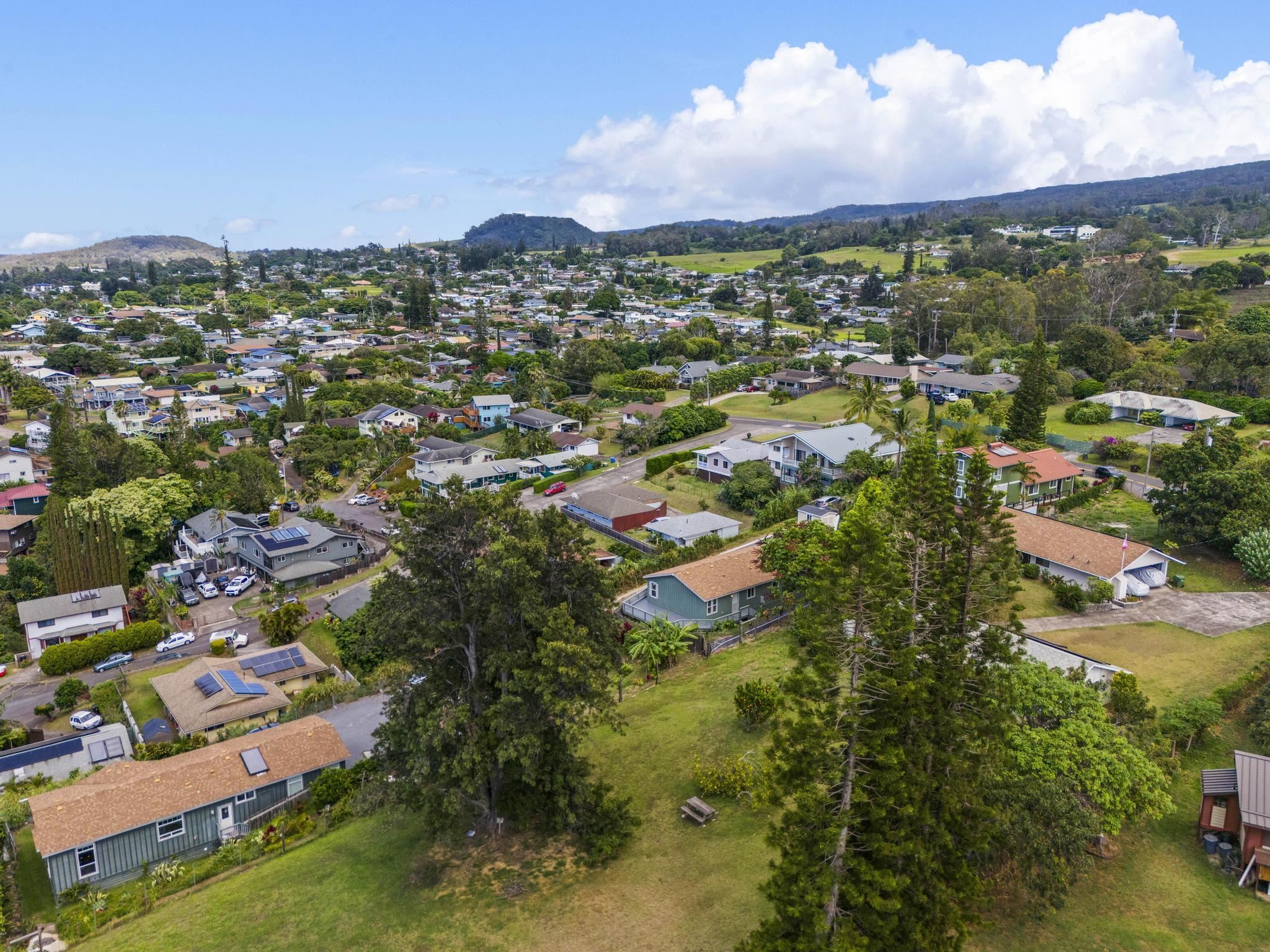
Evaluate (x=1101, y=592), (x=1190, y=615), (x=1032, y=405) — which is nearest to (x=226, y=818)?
(x=1101, y=592)

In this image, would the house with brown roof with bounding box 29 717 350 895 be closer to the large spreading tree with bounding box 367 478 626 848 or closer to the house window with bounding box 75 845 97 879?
the house window with bounding box 75 845 97 879

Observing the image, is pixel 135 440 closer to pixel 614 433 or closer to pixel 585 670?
pixel 614 433

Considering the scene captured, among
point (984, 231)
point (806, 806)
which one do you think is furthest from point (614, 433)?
point (984, 231)

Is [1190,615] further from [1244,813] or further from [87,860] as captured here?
[87,860]

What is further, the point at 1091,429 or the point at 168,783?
the point at 1091,429

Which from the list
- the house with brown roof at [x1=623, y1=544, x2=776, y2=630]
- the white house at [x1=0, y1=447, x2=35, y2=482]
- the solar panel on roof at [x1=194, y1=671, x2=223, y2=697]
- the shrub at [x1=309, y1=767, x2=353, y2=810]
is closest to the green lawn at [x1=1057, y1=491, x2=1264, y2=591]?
the house with brown roof at [x1=623, y1=544, x2=776, y2=630]

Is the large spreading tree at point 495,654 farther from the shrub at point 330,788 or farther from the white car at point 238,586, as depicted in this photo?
the white car at point 238,586

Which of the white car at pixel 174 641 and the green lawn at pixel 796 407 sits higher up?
the green lawn at pixel 796 407

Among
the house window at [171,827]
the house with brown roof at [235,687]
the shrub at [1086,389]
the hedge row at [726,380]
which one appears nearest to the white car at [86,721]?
the house with brown roof at [235,687]
